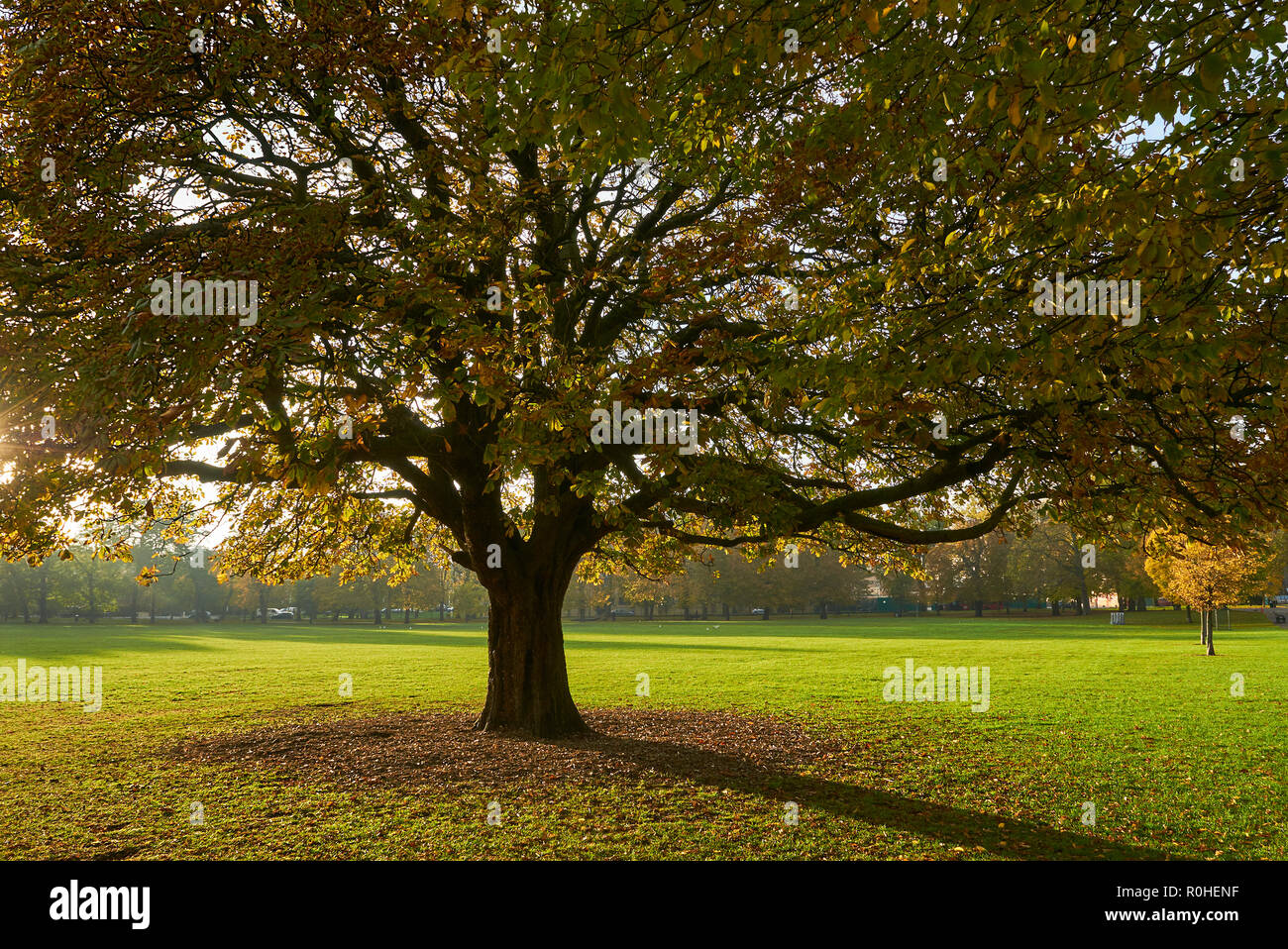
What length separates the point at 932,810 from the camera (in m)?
9.90

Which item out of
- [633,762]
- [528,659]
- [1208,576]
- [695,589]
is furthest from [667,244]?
[695,589]

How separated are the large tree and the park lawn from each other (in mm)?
3791

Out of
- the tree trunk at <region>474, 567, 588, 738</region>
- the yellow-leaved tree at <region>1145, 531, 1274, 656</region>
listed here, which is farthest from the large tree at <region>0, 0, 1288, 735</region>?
the yellow-leaved tree at <region>1145, 531, 1274, 656</region>

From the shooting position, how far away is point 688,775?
38.7 ft

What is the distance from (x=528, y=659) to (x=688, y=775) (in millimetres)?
3930

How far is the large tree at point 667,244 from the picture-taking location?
5.62m

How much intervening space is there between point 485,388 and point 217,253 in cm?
303

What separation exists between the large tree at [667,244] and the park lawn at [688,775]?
12.4 ft

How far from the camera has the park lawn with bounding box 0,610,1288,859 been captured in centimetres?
866

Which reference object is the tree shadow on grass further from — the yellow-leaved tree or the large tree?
the yellow-leaved tree

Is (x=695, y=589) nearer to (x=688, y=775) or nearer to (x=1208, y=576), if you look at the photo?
(x=1208, y=576)
